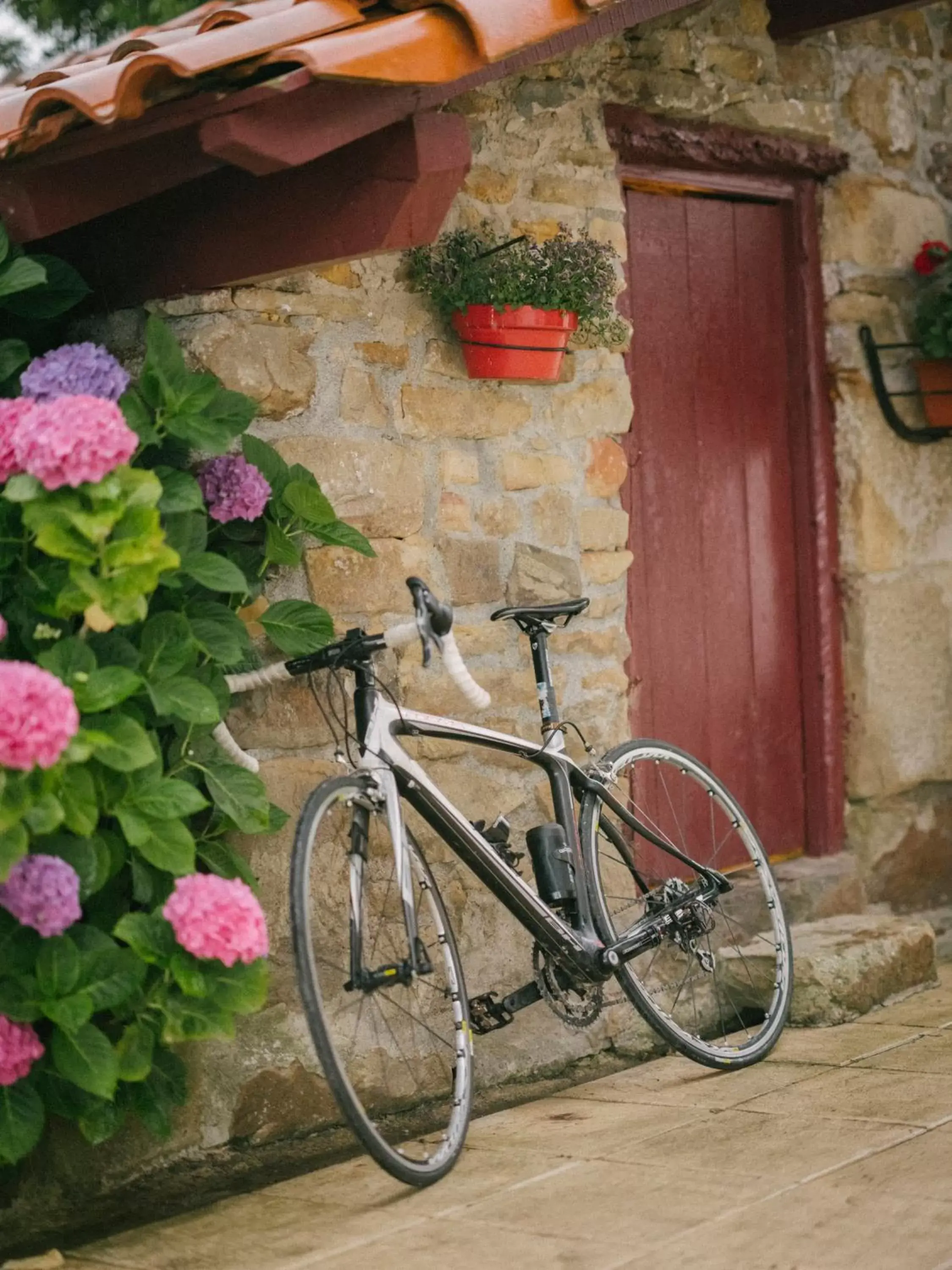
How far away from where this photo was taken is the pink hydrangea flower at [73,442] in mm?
3189

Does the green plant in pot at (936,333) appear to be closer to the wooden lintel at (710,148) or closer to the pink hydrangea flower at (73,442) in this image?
the wooden lintel at (710,148)

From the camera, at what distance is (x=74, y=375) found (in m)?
3.49

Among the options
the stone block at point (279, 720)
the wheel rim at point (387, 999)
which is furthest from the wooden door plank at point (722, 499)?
the stone block at point (279, 720)

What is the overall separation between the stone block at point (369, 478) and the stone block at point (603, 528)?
579 mm

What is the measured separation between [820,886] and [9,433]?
3079 mm

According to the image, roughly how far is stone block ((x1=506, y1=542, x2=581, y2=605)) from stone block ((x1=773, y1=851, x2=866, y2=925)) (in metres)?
1.26

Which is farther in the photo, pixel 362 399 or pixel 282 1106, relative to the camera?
pixel 362 399

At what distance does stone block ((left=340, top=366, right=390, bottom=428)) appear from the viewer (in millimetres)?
4172

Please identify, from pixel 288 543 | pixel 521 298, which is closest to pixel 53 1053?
pixel 288 543

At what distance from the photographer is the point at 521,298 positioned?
4.30 m

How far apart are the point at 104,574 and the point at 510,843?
1616 millimetres

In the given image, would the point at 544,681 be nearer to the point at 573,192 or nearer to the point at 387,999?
the point at 387,999

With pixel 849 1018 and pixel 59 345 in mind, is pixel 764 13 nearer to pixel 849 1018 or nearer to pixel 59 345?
pixel 59 345

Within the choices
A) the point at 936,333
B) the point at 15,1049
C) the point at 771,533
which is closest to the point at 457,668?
the point at 15,1049
